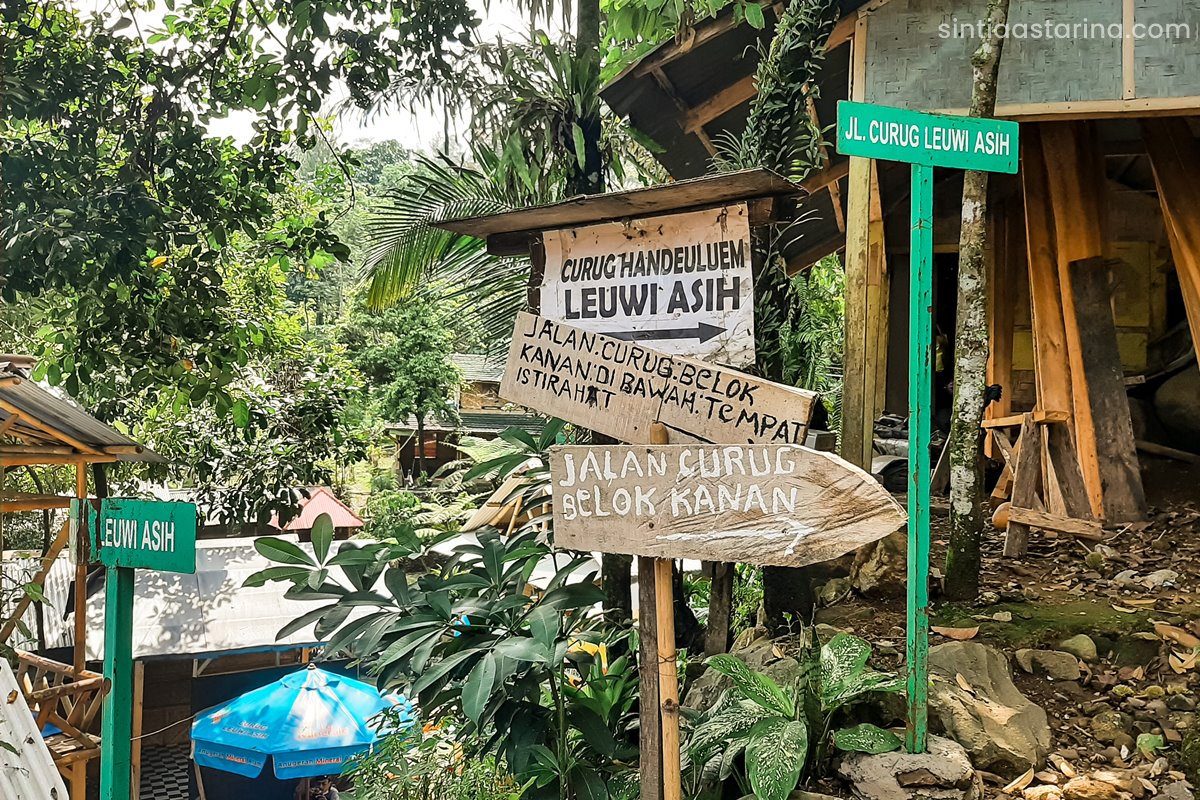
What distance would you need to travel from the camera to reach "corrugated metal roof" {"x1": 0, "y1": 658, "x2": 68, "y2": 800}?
9.16 feet

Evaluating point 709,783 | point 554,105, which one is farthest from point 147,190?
point 709,783

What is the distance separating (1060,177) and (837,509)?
4700 millimetres

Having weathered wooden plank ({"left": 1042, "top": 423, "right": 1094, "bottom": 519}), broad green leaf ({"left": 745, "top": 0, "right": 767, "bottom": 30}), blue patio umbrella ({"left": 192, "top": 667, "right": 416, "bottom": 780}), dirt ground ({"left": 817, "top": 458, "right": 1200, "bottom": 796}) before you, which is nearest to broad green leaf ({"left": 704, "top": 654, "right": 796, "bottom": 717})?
dirt ground ({"left": 817, "top": 458, "right": 1200, "bottom": 796})

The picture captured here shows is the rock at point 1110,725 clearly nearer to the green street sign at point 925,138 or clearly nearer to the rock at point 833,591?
the rock at point 833,591

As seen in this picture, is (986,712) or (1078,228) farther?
(1078,228)

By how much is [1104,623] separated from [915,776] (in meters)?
1.68

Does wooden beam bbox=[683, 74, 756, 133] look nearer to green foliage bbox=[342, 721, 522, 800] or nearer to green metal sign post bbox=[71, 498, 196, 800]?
green foliage bbox=[342, 721, 522, 800]

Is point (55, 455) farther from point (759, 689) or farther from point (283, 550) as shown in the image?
point (759, 689)

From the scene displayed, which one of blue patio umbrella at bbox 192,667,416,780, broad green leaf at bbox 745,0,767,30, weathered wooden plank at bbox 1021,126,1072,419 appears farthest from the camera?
blue patio umbrella at bbox 192,667,416,780

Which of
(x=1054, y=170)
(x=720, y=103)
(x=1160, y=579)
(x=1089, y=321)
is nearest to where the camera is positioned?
(x=1160, y=579)

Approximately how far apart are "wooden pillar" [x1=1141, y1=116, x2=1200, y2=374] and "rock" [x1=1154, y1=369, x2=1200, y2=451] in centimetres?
134

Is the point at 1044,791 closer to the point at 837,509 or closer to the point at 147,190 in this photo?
the point at 837,509

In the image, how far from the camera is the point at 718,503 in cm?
203

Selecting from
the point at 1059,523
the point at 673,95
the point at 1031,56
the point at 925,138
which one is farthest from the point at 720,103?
the point at 925,138
